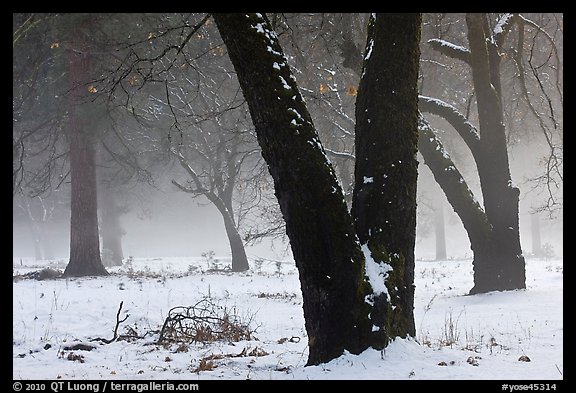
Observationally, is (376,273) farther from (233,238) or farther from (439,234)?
(439,234)

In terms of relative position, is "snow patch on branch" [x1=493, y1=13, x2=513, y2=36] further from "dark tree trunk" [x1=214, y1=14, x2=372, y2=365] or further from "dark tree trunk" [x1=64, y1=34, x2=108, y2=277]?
"dark tree trunk" [x1=64, y1=34, x2=108, y2=277]

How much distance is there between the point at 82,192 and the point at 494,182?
1143cm

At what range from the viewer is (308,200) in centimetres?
475

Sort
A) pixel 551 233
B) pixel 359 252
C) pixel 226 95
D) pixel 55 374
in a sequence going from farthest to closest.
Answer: pixel 551 233
pixel 226 95
pixel 55 374
pixel 359 252

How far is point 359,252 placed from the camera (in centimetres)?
486

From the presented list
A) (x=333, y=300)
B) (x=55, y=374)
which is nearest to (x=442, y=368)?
(x=333, y=300)

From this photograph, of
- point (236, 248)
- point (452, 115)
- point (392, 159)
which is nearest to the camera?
point (392, 159)

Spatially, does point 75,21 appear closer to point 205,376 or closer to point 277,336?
point 277,336

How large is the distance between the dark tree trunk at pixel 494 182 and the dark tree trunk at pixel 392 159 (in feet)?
22.1

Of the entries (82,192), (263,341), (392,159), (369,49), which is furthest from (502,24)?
(82,192)

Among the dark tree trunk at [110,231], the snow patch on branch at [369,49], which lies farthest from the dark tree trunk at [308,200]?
the dark tree trunk at [110,231]

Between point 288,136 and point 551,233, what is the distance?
52282mm

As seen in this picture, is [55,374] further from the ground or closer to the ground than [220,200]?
closer to the ground

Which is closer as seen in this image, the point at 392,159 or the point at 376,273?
the point at 376,273
